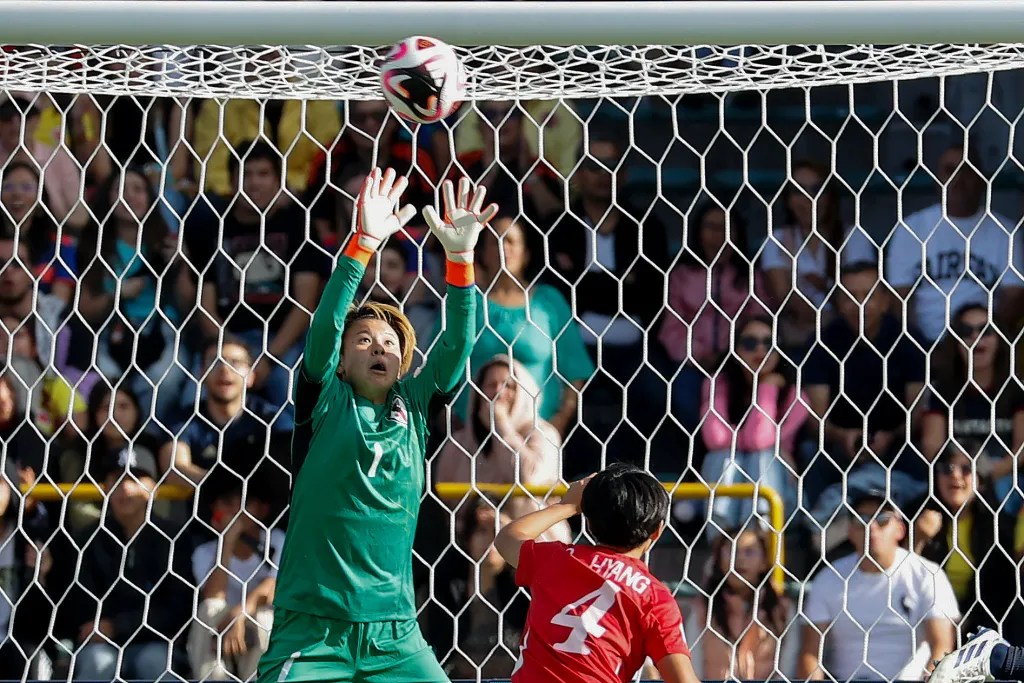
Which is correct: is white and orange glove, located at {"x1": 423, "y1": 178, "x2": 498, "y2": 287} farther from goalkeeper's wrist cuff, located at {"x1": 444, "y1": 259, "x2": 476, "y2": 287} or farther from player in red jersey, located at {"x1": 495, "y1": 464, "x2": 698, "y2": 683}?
player in red jersey, located at {"x1": 495, "y1": 464, "x2": 698, "y2": 683}

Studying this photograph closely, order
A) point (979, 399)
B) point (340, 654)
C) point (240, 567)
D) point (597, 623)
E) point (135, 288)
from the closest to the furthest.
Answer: point (597, 623), point (340, 654), point (240, 567), point (979, 399), point (135, 288)

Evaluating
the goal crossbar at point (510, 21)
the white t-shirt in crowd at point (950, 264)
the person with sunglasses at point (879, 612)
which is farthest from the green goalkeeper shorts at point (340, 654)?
the white t-shirt in crowd at point (950, 264)

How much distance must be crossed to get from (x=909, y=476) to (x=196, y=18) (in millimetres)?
2219

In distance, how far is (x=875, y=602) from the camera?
3531 millimetres

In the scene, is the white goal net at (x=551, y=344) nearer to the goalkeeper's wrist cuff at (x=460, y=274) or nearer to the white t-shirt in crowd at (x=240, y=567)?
the white t-shirt in crowd at (x=240, y=567)

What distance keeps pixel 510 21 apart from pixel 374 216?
41 cm

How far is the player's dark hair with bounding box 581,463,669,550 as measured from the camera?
224cm

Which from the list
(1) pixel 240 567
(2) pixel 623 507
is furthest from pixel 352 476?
(1) pixel 240 567

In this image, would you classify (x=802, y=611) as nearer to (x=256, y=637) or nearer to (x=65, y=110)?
(x=256, y=637)

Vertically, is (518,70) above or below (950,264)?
above

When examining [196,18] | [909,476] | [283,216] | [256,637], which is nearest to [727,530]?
[909,476]

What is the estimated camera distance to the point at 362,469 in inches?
102

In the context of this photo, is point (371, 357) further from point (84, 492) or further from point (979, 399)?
point (979, 399)

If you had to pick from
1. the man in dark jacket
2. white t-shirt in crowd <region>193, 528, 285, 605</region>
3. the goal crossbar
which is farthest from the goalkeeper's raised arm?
the man in dark jacket
